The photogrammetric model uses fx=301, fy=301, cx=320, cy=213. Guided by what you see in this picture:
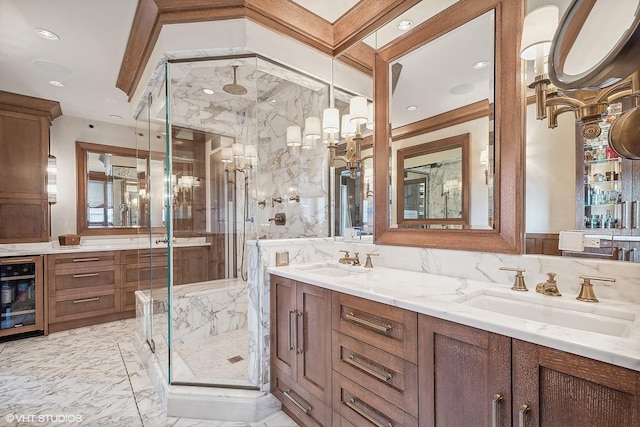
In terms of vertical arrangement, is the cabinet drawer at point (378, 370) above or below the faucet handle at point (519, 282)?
below

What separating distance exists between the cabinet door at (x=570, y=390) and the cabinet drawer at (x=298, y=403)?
3.25 ft

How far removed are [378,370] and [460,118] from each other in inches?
53.8

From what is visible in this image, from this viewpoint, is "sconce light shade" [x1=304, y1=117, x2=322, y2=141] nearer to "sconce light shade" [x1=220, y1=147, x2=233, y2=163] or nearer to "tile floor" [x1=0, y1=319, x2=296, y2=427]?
"sconce light shade" [x1=220, y1=147, x2=233, y2=163]

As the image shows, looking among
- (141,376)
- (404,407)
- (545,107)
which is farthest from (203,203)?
(545,107)

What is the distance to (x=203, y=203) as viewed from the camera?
3.34 metres

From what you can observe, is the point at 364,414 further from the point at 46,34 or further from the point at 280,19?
the point at 46,34

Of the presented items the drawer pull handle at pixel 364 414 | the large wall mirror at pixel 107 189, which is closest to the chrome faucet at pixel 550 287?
the drawer pull handle at pixel 364 414

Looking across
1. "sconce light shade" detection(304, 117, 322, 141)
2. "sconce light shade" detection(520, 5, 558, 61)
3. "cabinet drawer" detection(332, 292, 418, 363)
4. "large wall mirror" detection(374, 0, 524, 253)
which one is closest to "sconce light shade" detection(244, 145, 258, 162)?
"sconce light shade" detection(304, 117, 322, 141)

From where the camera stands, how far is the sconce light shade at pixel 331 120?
2.30 metres

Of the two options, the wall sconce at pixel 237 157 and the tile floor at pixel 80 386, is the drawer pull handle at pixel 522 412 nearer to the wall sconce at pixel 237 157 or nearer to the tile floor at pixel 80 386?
the tile floor at pixel 80 386

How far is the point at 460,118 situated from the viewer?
1.67m

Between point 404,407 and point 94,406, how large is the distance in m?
2.08

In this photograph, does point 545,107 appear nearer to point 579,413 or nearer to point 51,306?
point 579,413
